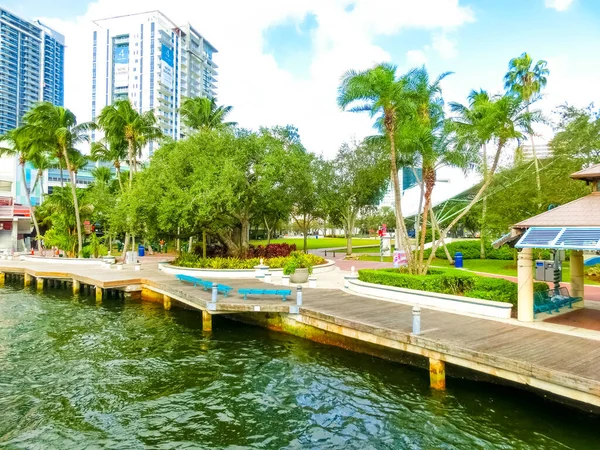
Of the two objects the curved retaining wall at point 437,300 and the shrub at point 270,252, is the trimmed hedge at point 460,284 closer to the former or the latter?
the curved retaining wall at point 437,300

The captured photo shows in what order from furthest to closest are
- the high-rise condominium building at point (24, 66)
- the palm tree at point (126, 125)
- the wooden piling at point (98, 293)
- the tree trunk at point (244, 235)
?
the high-rise condominium building at point (24, 66) → the palm tree at point (126, 125) → the tree trunk at point (244, 235) → the wooden piling at point (98, 293)

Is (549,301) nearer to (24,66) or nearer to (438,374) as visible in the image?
(438,374)

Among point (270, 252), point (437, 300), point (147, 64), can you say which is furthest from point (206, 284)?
point (147, 64)

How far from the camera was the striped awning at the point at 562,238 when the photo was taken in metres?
10.1

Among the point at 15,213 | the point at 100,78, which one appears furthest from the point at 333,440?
the point at 100,78

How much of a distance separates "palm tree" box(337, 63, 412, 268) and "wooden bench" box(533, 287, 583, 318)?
5468 mm

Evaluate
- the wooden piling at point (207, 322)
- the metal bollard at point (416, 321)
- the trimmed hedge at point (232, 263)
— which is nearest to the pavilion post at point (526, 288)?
the metal bollard at point (416, 321)

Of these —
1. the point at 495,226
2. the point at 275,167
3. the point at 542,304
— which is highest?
the point at 275,167

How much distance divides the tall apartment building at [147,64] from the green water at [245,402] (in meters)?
115

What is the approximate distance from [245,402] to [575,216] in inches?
424

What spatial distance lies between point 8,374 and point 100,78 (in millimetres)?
142548

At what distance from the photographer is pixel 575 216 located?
38.6ft

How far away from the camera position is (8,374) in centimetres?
1098

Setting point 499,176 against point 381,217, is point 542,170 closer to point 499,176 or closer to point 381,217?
point 499,176
